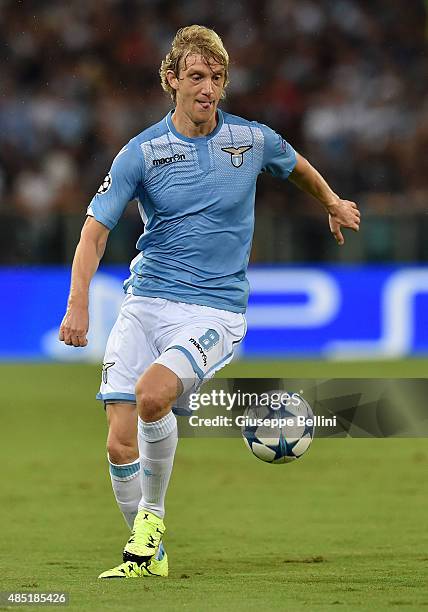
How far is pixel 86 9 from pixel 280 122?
147 inches

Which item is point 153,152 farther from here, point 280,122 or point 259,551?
point 280,122

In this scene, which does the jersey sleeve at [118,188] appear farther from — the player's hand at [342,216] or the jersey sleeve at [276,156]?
the player's hand at [342,216]

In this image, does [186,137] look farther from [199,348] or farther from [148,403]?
[148,403]

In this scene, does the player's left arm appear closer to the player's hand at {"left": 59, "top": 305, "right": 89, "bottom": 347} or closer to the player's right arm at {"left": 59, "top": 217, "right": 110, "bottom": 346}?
the player's right arm at {"left": 59, "top": 217, "right": 110, "bottom": 346}

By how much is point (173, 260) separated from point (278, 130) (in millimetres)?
12806

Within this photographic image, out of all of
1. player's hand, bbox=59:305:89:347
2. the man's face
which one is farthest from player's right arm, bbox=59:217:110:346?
the man's face

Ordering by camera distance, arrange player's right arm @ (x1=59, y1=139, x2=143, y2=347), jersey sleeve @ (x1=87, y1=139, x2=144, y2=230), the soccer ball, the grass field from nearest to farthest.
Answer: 1. the grass field
2. player's right arm @ (x1=59, y1=139, x2=143, y2=347)
3. jersey sleeve @ (x1=87, y1=139, x2=144, y2=230)
4. the soccer ball

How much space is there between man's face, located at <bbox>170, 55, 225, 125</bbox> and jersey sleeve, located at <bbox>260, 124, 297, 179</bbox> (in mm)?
346

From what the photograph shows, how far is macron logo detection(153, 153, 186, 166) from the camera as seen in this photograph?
5898 millimetres

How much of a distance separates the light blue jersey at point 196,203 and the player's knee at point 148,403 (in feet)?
1.76

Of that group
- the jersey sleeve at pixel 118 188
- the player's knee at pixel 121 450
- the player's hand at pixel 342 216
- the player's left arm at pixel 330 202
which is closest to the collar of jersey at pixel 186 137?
the jersey sleeve at pixel 118 188

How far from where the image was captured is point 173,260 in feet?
19.9

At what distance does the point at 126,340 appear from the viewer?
239 inches

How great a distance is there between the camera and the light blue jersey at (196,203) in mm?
5926
